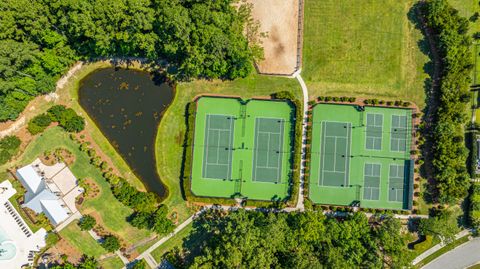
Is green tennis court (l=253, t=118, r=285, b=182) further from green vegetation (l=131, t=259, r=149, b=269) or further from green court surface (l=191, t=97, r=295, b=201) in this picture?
green vegetation (l=131, t=259, r=149, b=269)

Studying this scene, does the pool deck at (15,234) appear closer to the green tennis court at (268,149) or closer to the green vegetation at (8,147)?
the green vegetation at (8,147)

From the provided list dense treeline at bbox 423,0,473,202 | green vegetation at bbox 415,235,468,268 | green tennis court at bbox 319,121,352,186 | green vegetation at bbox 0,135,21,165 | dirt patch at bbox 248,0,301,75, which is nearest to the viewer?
dense treeline at bbox 423,0,473,202

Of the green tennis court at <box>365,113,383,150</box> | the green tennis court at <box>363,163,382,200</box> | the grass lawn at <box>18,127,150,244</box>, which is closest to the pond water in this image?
the grass lawn at <box>18,127,150,244</box>

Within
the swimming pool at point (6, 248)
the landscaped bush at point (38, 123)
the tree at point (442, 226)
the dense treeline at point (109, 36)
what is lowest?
the swimming pool at point (6, 248)

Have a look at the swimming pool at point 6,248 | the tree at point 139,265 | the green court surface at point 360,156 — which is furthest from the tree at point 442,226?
the swimming pool at point 6,248

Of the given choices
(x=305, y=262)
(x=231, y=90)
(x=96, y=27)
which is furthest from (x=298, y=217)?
(x=96, y=27)

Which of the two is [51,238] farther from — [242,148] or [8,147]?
[242,148]

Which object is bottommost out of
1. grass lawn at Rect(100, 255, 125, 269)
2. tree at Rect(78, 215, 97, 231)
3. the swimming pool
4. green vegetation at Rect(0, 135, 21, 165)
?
grass lawn at Rect(100, 255, 125, 269)
